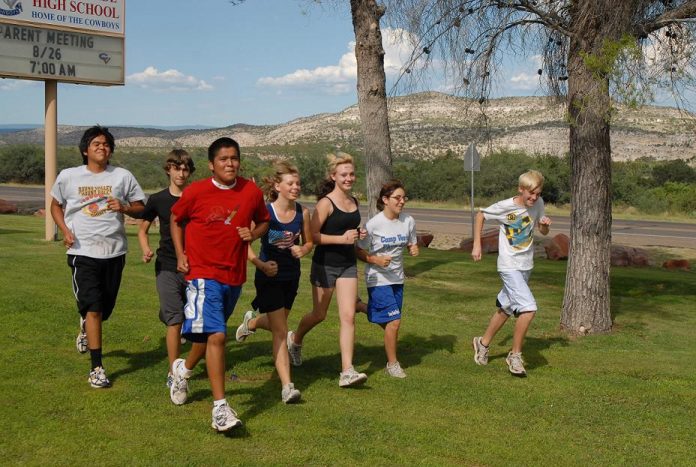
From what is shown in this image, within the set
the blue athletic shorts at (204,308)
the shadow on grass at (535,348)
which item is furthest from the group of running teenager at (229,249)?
the shadow on grass at (535,348)

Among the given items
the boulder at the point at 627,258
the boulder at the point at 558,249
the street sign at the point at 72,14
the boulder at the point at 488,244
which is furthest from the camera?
the boulder at the point at 488,244

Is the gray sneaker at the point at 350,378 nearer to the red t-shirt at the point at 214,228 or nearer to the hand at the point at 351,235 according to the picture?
the hand at the point at 351,235

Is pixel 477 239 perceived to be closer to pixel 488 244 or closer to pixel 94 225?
pixel 94 225

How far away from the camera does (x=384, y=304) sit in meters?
7.06

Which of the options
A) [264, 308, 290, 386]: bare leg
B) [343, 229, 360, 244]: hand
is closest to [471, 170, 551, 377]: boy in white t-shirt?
[343, 229, 360, 244]: hand

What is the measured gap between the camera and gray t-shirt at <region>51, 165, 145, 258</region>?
6.53 metres

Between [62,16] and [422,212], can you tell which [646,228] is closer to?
[422,212]

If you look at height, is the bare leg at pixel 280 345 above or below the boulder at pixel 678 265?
above

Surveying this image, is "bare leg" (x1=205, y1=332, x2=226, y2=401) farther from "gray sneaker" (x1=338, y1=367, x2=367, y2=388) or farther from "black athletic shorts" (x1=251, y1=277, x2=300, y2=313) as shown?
"gray sneaker" (x1=338, y1=367, x2=367, y2=388)

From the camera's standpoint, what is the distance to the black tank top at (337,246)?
6727 millimetres

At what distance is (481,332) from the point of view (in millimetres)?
9656

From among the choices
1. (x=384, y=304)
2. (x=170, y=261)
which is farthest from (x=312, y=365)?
(x=170, y=261)

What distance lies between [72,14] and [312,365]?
1329 centimetres

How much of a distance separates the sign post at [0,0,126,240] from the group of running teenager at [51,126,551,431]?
438 inches
